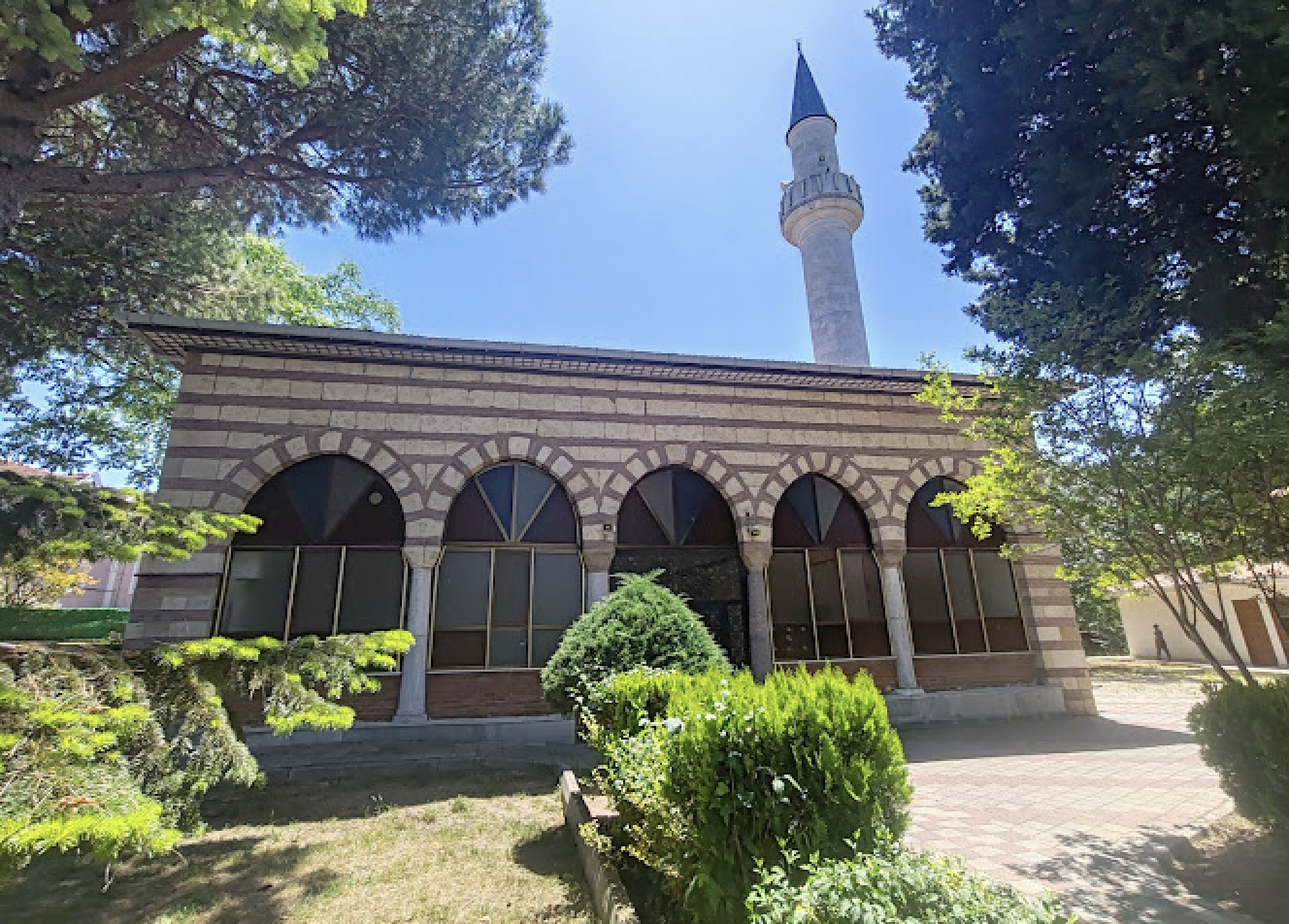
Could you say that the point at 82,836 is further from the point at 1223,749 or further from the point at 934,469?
the point at 934,469

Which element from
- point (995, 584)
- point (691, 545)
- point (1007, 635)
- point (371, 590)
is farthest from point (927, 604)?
point (371, 590)

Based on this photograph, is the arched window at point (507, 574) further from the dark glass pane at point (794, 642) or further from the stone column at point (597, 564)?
the dark glass pane at point (794, 642)

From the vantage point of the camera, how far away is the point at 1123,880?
4617 millimetres

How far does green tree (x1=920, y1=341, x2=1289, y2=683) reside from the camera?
510 centimetres

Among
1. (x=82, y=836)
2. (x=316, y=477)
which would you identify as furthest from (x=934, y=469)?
(x=82, y=836)

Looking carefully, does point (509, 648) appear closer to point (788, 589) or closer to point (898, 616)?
point (788, 589)

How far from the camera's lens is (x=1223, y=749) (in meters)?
5.18

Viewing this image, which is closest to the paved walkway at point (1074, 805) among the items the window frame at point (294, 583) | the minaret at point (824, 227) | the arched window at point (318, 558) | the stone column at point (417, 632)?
the stone column at point (417, 632)

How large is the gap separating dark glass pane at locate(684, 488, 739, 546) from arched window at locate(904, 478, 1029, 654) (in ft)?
11.8

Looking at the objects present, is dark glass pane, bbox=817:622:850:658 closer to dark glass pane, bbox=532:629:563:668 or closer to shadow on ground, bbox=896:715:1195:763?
shadow on ground, bbox=896:715:1195:763

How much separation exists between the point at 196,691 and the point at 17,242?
35.3 feet

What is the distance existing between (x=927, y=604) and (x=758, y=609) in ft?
11.7

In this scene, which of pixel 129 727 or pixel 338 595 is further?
pixel 338 595

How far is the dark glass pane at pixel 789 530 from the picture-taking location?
38.9 ft
